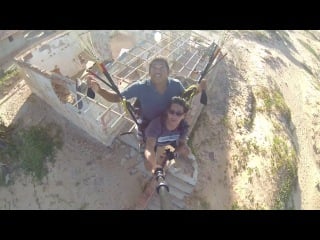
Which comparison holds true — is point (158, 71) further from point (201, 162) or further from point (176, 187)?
point (201, 162)

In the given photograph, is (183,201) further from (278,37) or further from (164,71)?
(278,37)

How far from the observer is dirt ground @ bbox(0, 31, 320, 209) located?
10.6 m

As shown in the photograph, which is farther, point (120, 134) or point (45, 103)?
point (45, 103)

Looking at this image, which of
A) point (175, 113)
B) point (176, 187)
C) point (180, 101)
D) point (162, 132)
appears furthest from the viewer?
point (176, 187)

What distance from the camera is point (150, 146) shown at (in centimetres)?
720

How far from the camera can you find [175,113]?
264 inches

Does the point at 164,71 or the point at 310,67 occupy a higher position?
the point at 164,71

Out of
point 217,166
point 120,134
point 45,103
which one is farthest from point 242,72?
point 45,103

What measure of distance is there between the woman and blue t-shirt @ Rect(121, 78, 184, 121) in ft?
0.62

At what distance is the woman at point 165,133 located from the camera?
22.0 feet

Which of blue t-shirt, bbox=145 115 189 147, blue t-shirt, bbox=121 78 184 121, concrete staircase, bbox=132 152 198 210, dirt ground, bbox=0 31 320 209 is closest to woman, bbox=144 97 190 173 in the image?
blue t-shirt, bbox=145 115 189 147

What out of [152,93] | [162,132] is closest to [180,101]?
[152,93]

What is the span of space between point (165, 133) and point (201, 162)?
14.4 feet

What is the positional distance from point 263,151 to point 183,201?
4.21 meters
